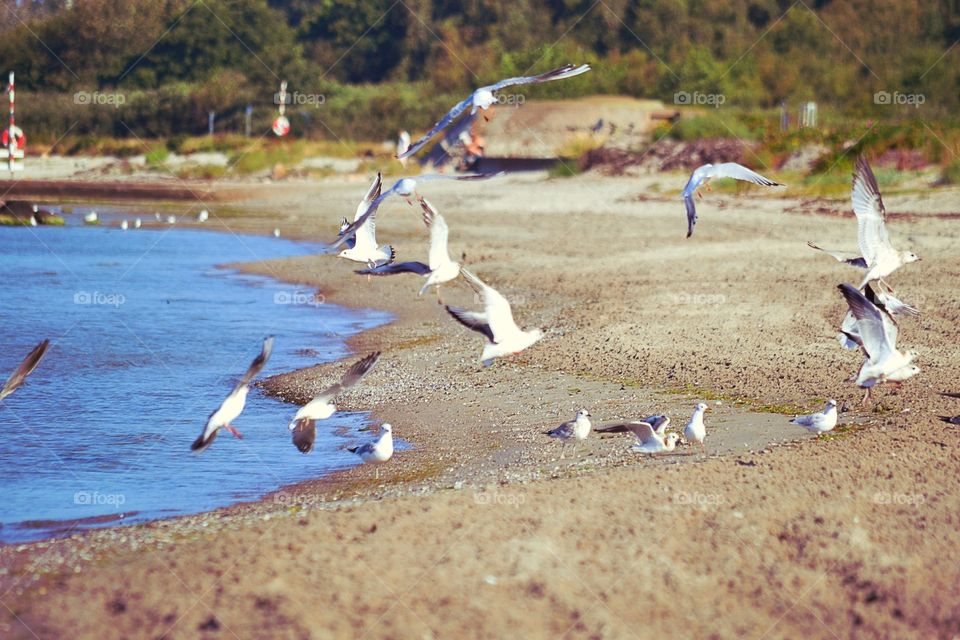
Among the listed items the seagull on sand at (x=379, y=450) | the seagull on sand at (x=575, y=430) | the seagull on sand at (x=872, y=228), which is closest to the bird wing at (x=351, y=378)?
the seagull on sand at (x=379, y=450)

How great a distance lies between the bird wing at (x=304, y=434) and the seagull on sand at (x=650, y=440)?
7.05 feet

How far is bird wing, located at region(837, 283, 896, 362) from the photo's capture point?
28.6 feet

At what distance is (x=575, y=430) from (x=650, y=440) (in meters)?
0.69

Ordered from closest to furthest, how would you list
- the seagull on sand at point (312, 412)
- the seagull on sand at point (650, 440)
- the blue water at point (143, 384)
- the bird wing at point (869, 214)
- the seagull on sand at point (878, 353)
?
the seagull on sand at point (650, 440) < the seagull on sand at point (312, 412) < the blue water at point (143, 384) < the seagull on sand at point (878, 353) < the bird wing at point (869, 214)

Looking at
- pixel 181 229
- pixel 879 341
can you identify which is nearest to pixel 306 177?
pixel 181 229

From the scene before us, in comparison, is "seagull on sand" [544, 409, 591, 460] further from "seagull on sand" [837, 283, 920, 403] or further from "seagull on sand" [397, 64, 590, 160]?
"seagull on sand" [397, 64, 590, 160]

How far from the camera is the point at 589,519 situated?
23.3ft

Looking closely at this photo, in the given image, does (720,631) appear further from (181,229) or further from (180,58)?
(180,58)

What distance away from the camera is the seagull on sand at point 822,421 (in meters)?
9.07

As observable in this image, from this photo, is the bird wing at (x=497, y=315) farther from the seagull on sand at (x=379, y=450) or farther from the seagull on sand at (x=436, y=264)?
the seagull on sand at (x=379, y=450)

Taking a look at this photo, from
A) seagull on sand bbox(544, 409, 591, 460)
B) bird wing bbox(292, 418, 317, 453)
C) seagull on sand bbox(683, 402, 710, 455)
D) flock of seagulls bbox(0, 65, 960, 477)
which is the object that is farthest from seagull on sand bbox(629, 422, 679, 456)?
bird wing bbox(292, 418, 317, 453)

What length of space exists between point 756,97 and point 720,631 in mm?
40597

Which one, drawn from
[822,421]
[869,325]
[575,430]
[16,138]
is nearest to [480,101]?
[575,430]

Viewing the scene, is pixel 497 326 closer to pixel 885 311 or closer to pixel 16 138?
pixel 885 311
